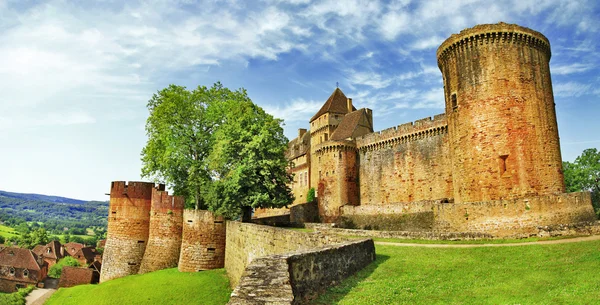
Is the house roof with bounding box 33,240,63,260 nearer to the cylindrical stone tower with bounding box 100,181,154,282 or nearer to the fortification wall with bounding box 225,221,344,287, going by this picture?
the cylindrical stone tower with bounding box 100,181,154,282

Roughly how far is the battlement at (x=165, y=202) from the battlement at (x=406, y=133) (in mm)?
20271

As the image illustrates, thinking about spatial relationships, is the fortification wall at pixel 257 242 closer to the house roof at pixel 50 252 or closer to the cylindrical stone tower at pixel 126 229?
the cylindrical stone tower at pixel 126 229

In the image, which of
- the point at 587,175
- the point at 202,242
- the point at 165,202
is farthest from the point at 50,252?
the point at 587,175

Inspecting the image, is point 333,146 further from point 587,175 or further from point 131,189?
point 587,175

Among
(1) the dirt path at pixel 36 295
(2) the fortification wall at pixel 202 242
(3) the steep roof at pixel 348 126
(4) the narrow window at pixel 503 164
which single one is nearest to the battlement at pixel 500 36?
(4) the narrow window at pixel 503 164

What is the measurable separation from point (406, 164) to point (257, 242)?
22.3 meters

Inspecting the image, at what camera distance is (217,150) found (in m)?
27.3

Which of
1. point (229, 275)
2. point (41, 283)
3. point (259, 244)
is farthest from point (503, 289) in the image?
point (41, 283)

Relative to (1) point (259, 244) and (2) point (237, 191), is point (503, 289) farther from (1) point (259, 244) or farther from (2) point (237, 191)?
(2) point (237, 191)

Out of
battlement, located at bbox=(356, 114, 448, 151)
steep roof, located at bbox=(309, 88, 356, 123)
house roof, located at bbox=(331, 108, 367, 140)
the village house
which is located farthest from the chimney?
the village house

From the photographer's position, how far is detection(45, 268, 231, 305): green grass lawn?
66.7 feet

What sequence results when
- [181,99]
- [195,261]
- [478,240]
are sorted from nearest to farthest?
[478,240]
[195,261]
[181,99]

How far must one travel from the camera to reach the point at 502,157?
24469mm

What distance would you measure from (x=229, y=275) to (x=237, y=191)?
5.43m
